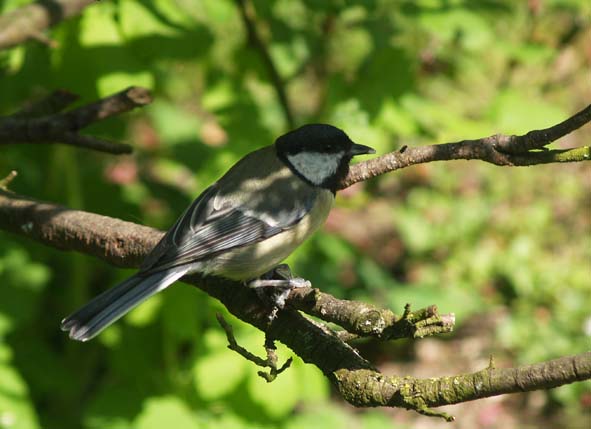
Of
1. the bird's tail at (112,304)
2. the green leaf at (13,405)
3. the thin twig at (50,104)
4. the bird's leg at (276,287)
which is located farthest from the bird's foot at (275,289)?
the green leaf at (13,405)

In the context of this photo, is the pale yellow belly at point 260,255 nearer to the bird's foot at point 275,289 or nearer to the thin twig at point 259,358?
the bird's foot at point 275,289

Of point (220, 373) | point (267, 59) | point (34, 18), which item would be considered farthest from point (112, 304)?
point (267, 59)

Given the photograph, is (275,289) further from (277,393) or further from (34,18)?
(34,18)

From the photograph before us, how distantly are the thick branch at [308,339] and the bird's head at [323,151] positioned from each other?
56 cm

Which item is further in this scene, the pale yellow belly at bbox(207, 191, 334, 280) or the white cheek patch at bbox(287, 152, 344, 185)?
the white cheek patch at bbox(287, 152, 344, 185)

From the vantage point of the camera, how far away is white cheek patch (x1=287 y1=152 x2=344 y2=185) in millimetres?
2867

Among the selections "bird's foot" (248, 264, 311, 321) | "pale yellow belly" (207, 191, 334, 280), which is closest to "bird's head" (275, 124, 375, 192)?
"pale yellow belly" (207, 191, 334, 280)

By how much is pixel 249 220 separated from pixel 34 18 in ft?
3.81

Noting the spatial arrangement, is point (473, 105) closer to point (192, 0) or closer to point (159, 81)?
point (192, 0)

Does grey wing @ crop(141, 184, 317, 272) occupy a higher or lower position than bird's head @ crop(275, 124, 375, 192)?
lower

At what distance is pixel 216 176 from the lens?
323 cm

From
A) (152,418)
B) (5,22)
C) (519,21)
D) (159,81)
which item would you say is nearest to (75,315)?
(152,418)

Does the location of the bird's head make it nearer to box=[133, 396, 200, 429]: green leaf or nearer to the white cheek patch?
the white cheek patch

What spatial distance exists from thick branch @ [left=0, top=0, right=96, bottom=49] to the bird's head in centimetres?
96
